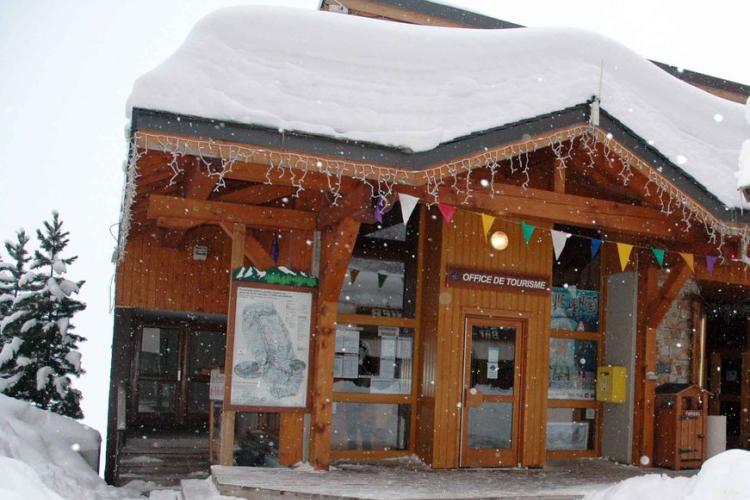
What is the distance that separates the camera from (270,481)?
7547mm

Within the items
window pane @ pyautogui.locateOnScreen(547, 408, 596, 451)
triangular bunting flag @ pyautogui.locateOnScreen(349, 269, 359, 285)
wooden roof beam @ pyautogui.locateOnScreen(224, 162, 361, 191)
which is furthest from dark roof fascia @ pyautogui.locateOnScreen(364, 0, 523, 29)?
window pane @ pyautogui.locateOnScreen(547, 408, 596, 451)

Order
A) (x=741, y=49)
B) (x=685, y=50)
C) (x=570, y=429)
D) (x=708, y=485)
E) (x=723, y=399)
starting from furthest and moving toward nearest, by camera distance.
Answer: (x=685, y=50), (x=741, y=49), (x=723, y=399), (x=570, y=429), (x=708, y=485)

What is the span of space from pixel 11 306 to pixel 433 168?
419 inches

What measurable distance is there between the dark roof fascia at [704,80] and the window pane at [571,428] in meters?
7.39

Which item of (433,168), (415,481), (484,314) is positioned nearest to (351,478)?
(415,481)

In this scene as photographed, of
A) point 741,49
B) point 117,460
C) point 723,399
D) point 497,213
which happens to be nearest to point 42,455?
point 117,460

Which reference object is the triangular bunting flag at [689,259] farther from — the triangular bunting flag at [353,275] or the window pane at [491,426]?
the triangular bunting flag at [353,275]

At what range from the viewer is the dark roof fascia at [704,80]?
15.2 m

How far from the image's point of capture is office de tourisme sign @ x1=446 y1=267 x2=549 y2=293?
378 inches

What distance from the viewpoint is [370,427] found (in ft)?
31.9

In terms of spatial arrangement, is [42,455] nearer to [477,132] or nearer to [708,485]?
[477,132]

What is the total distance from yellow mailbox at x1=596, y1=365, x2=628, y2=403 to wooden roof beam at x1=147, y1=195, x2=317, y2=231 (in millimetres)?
4727

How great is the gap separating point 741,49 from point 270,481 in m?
178

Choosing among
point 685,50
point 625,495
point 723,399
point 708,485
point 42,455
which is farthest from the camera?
point 685,50
